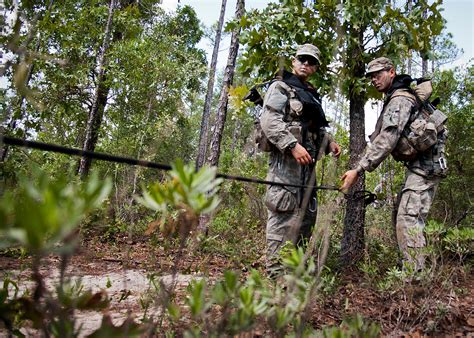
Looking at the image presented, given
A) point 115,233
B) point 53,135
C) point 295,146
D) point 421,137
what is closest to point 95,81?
point 53,135

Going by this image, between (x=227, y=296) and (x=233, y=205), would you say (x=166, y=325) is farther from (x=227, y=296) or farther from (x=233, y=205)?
(x=233, y=205)

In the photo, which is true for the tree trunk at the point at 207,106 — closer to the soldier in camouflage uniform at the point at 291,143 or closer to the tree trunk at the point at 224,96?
the tree trunk at the point at 224,96

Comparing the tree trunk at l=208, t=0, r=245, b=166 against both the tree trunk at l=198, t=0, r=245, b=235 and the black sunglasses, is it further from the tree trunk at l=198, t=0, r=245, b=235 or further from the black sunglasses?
the black sunglasses

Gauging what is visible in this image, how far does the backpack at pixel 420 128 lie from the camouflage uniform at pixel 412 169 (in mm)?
58

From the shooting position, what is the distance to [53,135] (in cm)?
1035

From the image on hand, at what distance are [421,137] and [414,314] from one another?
1.43 metres

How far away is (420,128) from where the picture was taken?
3051mm

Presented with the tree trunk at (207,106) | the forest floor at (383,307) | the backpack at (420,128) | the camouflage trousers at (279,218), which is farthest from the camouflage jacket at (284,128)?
the tree trunk at (207,106)

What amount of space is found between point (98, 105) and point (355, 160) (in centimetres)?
644

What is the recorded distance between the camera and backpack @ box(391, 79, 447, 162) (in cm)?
305

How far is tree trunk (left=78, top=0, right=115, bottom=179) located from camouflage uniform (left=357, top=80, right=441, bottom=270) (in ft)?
19.4

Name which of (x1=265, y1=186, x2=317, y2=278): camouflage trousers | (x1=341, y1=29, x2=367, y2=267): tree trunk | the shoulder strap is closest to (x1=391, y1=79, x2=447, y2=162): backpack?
(x1=341, y1=29, x2=367, y2=267): tree trunk

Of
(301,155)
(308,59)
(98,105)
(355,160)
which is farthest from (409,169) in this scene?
(98,105)

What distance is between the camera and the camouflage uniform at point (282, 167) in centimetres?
301
